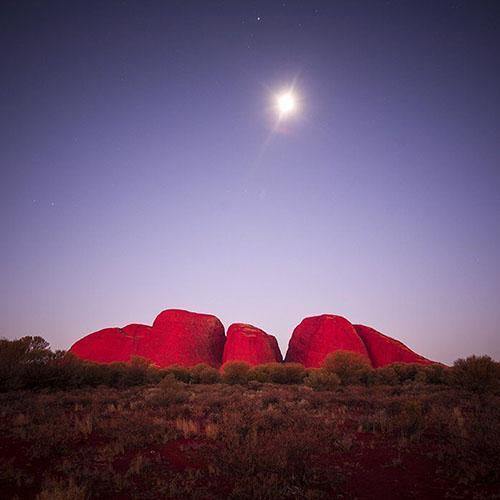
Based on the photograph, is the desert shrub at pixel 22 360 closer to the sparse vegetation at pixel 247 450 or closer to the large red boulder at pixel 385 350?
the sparse vegetation at pixel 247 450


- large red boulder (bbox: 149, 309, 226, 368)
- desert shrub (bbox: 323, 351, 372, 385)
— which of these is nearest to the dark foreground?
desert shrub (bbox: 323, 351, 372, 385)

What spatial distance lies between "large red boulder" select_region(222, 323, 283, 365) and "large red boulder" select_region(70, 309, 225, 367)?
223cm

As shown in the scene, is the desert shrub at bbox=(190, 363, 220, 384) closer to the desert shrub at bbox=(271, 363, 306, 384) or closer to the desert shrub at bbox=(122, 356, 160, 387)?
the desert shrub at bbox=(122, 356, 160, 387)

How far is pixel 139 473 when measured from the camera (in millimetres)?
5000

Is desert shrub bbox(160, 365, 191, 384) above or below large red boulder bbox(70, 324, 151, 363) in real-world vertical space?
below

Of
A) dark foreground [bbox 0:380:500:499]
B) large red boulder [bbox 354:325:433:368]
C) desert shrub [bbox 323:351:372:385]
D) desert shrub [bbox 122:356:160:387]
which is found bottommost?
dark foreground [bbox 0:380:500:499]

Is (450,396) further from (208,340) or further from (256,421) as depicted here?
(208,340)

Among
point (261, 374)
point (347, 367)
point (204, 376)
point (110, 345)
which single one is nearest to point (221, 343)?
point (110, 345)

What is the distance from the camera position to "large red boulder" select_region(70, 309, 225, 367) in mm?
37812

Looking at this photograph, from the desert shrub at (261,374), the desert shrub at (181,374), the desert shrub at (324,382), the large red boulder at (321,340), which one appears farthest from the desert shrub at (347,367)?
the large red boulder at (321,340)

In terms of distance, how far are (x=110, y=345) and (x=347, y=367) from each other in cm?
3201

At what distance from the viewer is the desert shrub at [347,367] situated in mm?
17875

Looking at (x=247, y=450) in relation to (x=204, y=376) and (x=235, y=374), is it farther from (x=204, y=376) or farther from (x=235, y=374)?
(x=204, y=376)

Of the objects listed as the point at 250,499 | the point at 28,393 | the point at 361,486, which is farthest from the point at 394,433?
the point at 28,393
